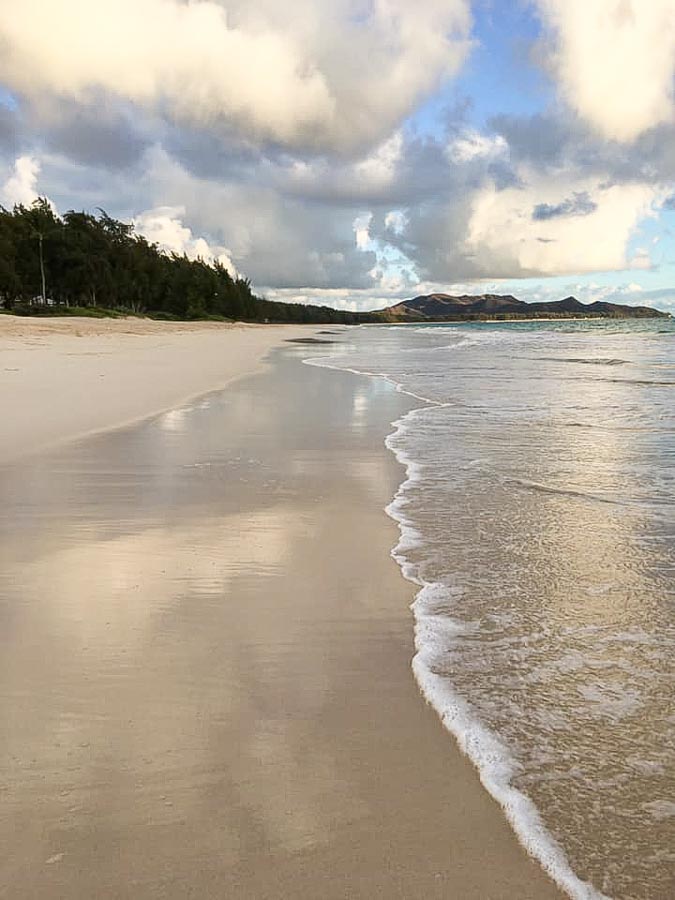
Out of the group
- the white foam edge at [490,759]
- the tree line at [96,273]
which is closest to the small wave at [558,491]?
the white foam edge at [490,759]

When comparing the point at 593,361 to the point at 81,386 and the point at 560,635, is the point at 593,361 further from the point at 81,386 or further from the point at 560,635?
the point at 560,635

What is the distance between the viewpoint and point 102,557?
11.5 ft

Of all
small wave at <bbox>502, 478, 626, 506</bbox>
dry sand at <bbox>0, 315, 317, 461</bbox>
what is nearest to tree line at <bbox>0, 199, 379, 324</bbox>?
dry sand at <bbox>0, 315, 317, 461</bbox>

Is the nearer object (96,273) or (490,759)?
(490,759)

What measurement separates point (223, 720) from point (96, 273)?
64341mm

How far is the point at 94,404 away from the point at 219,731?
7.85 m

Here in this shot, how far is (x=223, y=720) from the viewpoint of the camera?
2.09m

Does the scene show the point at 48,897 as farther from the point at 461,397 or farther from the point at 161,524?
the point at 461,397

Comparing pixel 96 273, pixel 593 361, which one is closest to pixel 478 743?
pixel 593 361

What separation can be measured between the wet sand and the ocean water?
0.38 ft

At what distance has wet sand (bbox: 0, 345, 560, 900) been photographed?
1.52m

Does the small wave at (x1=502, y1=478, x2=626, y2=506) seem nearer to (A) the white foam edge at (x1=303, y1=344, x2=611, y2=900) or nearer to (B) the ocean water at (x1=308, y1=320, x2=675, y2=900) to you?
(B) the ocean water at (x1=308, y1=320, x2=675, y2=900)

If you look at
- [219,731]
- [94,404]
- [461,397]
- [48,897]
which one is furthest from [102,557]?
[461,397]

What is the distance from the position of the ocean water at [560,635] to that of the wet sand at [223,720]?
116 mm
